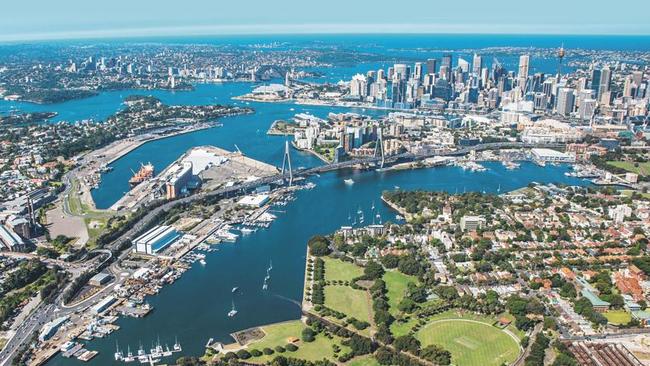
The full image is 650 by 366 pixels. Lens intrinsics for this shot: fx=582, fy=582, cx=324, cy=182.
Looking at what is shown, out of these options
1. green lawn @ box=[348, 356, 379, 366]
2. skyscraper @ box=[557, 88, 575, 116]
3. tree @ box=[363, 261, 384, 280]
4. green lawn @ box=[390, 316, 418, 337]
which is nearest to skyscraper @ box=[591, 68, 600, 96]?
skyscraper @ box=[557, 88, 575, 116]

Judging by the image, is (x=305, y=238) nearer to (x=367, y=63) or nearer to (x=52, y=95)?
(x=52, y=95)

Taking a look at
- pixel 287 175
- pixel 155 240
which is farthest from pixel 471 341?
pixel 287 175

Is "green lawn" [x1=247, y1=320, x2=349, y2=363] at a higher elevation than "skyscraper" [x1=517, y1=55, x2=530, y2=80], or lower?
lower

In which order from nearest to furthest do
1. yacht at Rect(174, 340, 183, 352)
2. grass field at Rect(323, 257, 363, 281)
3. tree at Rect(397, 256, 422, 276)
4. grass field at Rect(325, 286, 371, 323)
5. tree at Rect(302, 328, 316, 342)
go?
yacht at Rect(174, 340, 183, 352)
tree at Rect(302, 328, 316, 342)
grass field at Rect(325, 286, 371, 323)
grass field at Rect(323, 257, 363, 281)
tree at Rect(397, 256, 422, 276)

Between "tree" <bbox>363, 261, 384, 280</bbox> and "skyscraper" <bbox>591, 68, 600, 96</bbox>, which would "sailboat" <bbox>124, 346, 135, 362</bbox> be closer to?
"tree" <bbox>363, 261, 384, 280</bbox>

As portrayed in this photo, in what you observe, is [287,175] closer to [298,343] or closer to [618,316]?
[298,343]

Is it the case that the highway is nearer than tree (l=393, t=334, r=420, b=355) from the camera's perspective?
No
